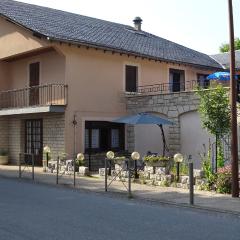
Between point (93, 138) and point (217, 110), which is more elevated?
point (217, 110)

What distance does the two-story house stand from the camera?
20625 millimetres

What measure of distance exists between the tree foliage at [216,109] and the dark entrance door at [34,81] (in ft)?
30.4

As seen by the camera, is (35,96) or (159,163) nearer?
(159,163)

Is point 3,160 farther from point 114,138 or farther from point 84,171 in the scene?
point 84,171

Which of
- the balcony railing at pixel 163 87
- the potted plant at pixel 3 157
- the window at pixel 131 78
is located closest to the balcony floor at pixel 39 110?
the potted plant at pixel 3 157

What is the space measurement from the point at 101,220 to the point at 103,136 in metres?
13.5

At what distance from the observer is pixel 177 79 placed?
24.9 m

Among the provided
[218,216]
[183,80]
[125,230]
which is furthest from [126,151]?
[125,230]

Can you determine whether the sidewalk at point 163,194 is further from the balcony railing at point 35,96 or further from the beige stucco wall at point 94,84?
the balcony railing at point 35,96

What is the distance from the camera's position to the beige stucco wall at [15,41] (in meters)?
21.2

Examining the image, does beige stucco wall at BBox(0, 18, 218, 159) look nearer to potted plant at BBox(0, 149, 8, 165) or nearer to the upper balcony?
the upper balcony

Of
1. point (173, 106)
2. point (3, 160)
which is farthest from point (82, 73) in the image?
point (3, 160)

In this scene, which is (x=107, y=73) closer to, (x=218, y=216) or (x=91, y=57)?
(x=91, y=57)

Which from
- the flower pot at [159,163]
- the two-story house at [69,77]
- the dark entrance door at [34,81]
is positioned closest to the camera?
the flower pot at [159,163]
